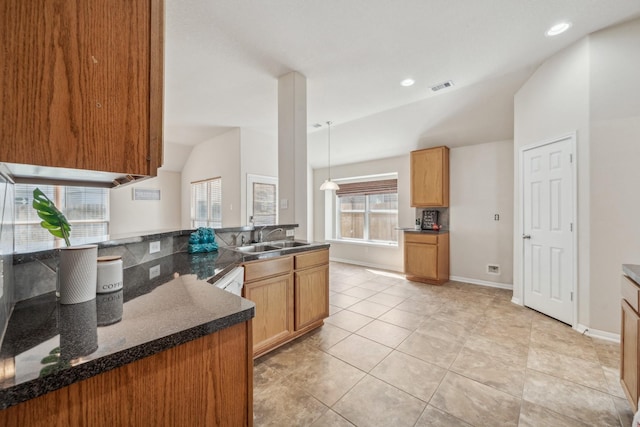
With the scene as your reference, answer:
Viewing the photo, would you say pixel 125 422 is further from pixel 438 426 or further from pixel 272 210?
pixel 272 210

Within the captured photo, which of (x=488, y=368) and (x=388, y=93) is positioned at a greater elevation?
(x=388, y=93)

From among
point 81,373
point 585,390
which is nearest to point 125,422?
point 81,373

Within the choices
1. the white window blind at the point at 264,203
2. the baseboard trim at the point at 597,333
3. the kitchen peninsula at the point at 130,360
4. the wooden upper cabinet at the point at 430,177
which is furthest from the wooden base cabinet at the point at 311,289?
the white window blind at the point at 264,203

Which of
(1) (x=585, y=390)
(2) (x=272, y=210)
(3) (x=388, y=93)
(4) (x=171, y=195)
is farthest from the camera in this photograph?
(4) (x=171, y=195)

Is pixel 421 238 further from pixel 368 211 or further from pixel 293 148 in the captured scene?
pixel 293 148

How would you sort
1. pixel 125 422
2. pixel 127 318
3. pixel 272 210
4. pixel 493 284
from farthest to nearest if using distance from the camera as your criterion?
pixel 272 210
pixel 493 284
pixel 127 318
pixel 125 422

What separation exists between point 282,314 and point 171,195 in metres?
6.08

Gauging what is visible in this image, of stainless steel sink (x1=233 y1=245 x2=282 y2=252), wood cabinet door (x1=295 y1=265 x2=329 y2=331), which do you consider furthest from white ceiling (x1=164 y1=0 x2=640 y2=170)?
wood cabinet door (x1=295 y1=265 x2=329 y2=331)

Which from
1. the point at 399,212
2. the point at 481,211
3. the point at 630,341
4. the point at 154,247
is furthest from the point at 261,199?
the point at 630,341

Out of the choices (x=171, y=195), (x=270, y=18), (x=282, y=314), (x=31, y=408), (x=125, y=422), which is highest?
(x=270, y=18)

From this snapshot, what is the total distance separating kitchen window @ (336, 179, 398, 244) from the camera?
18.1 feet

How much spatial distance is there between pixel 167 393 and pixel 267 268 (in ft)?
4.76

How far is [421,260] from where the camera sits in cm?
444

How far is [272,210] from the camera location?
560 cm
